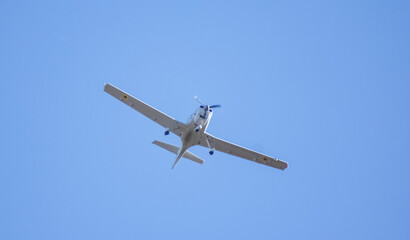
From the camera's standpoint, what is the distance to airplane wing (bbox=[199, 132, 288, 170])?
3588 cm

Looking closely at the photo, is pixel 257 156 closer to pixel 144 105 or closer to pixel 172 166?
pixel 172 166

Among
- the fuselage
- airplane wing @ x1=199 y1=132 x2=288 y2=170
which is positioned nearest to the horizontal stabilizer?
the fuselage

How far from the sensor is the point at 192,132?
35000 mm

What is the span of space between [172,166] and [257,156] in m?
5.55

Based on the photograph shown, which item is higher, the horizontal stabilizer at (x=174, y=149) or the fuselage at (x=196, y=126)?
the fuselage at (x=196, y=126)

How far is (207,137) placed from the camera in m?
35.5

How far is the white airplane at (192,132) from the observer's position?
3422 centimetres

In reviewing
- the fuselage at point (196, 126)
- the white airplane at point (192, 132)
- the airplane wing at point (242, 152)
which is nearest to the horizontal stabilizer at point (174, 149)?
the white airplane at point (192, 132)

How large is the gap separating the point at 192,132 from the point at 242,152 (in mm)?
3726

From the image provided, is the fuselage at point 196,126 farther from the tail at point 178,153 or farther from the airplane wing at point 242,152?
the tail at point 178,153

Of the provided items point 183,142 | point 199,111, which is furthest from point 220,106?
point 183,142

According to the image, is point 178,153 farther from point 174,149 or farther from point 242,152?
point 242,152

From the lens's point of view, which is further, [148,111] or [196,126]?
[148,111]

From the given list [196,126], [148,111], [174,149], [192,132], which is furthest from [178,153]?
[148,111]
